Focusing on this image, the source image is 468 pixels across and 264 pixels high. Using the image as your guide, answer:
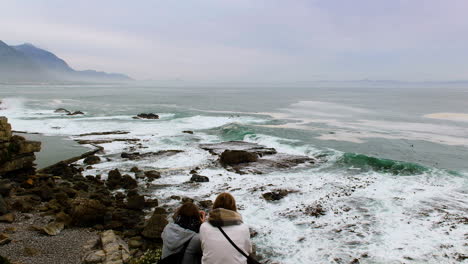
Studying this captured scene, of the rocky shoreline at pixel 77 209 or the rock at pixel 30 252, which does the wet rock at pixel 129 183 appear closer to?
the rocky shoreline at pixel 77 209

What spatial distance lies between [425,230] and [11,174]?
18.4m

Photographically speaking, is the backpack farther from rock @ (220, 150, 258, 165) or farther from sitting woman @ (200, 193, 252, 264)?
rock @ (220, 150, 258, 165)

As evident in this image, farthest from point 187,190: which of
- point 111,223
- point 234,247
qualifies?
point 234,247

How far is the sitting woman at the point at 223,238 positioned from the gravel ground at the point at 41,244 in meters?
5.82

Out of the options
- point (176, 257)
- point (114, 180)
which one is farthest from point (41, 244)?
point (114, 180)

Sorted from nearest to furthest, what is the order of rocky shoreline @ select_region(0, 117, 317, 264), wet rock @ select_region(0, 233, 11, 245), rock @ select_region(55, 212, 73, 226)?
wet rock @ select_region(0, 233, 11, 245)
rocky shoreline @ select_region(0, 117, 317, 264)
rock @ select_region(55, 212, 73, 226)

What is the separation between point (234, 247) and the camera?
4582 mm

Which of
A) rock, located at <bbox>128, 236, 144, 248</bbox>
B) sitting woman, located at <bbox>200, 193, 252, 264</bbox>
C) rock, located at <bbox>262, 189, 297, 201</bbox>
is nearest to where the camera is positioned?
sitting woman, located at <bbox>200, 193, 252, 264</bbox>

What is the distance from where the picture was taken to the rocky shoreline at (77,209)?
368 inches

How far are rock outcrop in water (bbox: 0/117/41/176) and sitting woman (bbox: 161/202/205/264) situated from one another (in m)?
14.6

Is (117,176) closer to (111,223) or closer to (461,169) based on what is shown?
(111,223)

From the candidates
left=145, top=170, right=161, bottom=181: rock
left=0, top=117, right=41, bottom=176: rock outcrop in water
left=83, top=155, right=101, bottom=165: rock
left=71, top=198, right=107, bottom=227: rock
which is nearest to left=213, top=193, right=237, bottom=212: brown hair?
left=71, top=198, right=107, bottom=227: rock

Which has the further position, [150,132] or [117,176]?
[150,132]

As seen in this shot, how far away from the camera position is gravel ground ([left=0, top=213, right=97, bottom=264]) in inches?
343
